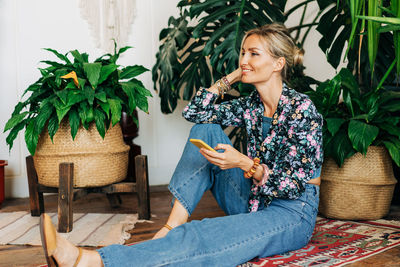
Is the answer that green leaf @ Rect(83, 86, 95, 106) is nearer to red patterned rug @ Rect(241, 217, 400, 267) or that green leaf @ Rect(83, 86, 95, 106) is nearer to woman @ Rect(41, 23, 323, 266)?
woman @ Rect(41, 23, 323, 266)

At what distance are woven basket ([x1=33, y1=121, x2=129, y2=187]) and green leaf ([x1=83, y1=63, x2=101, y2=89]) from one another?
10.2 inches

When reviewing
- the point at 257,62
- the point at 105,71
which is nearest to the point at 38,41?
the point at 105,71

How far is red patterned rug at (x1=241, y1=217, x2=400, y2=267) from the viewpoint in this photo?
1.49 m

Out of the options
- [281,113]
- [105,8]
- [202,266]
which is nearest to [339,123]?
[281,113]

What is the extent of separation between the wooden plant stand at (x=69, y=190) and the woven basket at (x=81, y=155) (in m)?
0.05

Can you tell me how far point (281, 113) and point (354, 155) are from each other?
771 mm

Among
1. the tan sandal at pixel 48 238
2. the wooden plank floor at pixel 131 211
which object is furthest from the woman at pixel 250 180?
the wooden plank floor at pixel 131 211

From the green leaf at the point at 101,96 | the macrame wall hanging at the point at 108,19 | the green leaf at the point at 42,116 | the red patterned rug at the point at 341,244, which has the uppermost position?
the macrame wall hanging at the point at 108,19

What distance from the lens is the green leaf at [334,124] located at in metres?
2.07

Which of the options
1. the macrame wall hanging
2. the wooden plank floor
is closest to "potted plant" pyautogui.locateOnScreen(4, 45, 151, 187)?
the wooden plank floor

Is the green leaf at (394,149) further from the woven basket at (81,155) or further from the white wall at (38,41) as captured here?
the white wall at (38,41)

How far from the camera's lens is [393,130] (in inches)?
79.7

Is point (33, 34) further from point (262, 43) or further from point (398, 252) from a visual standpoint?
point (398, 252)

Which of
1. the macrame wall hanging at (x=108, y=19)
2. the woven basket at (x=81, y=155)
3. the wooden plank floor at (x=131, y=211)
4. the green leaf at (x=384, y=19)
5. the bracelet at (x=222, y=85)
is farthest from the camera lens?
the macrame wall hanging at (x=108, y=19)
